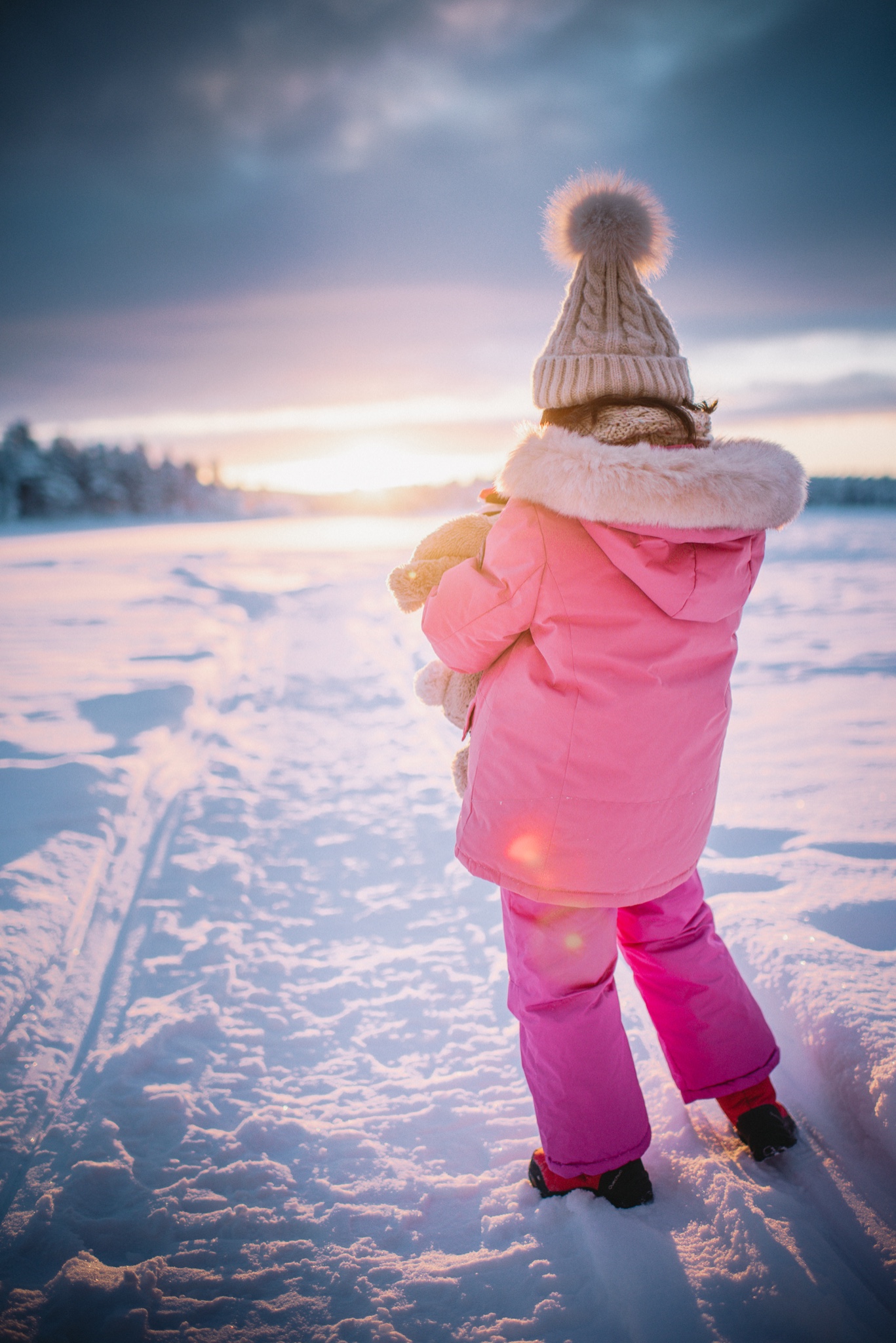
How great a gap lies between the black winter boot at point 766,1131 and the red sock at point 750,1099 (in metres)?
0.01

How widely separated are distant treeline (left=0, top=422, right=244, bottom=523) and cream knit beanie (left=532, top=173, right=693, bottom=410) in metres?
41.9

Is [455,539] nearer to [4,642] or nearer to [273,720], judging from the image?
[273,720]

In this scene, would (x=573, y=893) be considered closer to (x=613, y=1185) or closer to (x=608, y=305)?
(x=613, y=1185)

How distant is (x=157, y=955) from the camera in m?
2.23

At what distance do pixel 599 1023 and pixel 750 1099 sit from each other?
520mm

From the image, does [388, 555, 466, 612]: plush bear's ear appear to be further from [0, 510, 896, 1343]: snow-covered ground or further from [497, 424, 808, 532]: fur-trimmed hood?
[0, 510, 896, 1343]: snow-covered ground

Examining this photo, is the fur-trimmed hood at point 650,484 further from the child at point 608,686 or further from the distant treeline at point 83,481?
the distant treeline at point 83,481

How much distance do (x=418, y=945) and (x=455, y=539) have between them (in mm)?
1544

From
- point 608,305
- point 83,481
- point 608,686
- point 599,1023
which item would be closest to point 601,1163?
point 599,1023

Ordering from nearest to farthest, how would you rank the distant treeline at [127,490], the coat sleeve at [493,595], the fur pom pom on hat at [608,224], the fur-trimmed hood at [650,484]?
the fur-trimmed hood at [650,484]
the coat sleeve at [493,595]
the fur pom pom on hat at [608,224]
the distant treeline at [127,490]

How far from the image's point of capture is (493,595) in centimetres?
124

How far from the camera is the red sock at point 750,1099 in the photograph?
60.2 inches

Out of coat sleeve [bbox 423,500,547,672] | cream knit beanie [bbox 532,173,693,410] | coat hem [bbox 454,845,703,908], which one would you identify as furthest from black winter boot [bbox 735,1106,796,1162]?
cream knit beanie [bbox 532,173,693,410]

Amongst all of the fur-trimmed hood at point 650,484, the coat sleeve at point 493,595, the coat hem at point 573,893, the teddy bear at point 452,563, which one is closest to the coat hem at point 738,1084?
the coat hem at point 573,893
